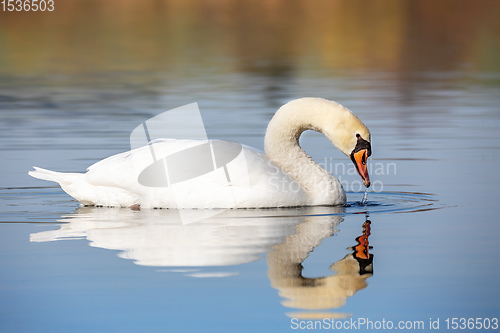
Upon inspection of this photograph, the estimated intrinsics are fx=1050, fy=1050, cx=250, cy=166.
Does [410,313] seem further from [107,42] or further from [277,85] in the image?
[107,42]

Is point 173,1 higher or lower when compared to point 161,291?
higher

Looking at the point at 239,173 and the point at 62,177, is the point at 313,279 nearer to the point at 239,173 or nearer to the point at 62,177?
the point at 239,173

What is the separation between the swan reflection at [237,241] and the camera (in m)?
6.79

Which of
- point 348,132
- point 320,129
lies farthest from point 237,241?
point 320,129

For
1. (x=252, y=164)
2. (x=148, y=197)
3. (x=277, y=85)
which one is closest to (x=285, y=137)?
(x=252, y=164)

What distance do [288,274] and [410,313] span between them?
3.70 ft

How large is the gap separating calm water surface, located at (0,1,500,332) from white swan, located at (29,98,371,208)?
169 mm

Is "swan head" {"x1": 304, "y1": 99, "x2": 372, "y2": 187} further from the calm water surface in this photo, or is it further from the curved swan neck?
the calm water surface

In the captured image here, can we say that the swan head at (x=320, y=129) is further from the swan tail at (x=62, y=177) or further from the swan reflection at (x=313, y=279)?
the swan tail at (x=62, y=177)

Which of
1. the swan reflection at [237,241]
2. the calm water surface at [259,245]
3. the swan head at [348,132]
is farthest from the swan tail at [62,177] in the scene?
the swan head at [348,132]

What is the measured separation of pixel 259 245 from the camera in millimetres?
7969

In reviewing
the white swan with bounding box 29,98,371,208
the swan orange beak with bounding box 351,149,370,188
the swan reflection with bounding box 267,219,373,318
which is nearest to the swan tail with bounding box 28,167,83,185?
the white swan with bounding box 29,98,371,208

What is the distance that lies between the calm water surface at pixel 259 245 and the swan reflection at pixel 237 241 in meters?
0.02

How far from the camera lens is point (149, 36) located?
43156 millimetres
